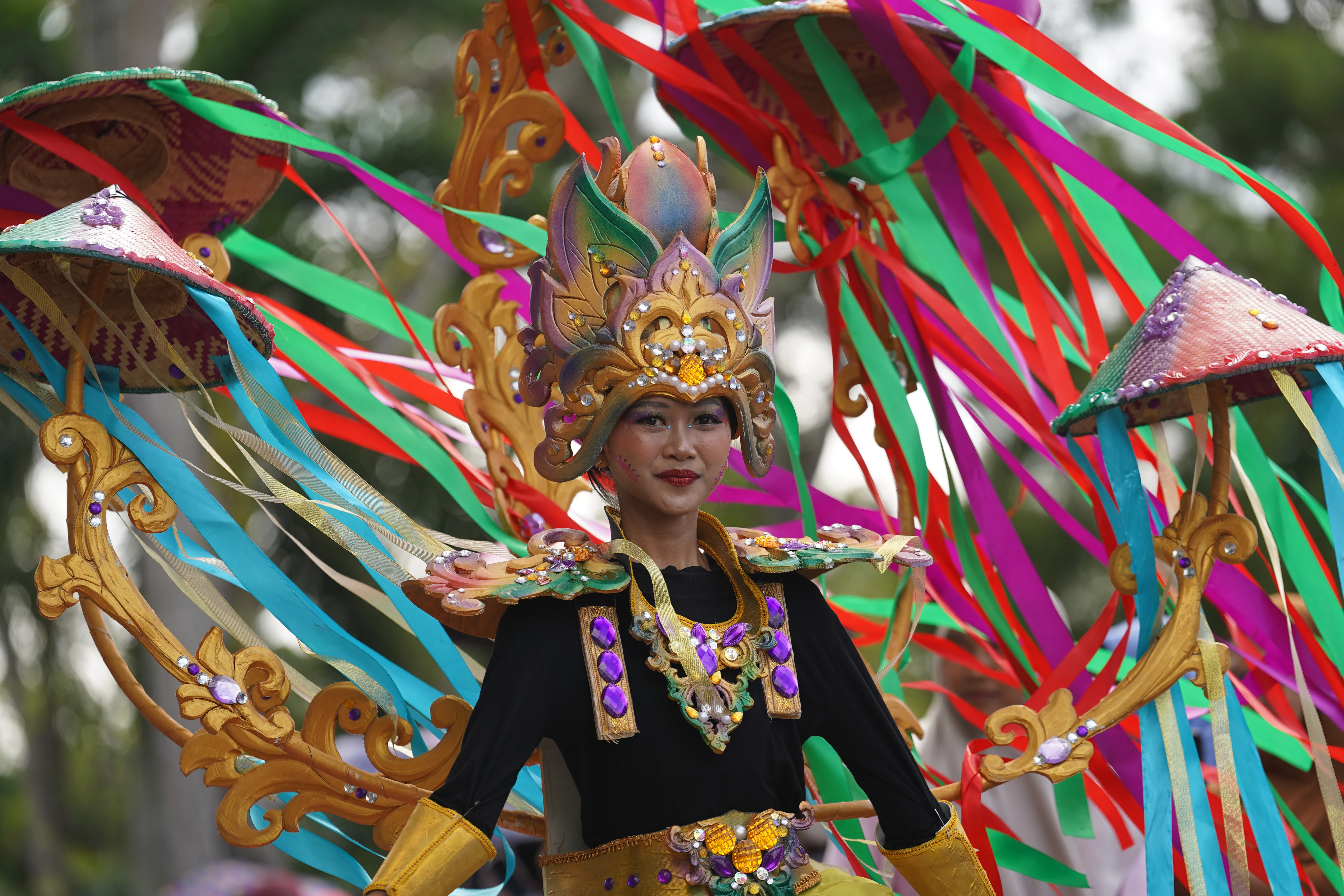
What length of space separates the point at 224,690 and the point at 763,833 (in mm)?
888

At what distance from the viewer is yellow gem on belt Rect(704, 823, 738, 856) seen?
1.99m

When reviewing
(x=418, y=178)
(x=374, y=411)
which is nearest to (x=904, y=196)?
(x=374, y=411)

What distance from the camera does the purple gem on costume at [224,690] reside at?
2137 mm

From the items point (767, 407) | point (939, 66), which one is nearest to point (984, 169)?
point (939, 66)

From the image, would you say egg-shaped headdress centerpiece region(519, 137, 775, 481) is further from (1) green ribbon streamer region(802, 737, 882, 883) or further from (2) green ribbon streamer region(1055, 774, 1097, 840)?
(2) green ribbon streamer region(1055, 774, 1097, 840)

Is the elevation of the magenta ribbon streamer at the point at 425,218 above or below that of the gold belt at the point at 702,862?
above

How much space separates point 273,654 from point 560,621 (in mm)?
482

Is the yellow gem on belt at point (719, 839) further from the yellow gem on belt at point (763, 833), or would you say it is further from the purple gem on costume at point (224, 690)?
the purple gem on costume at point (224, 690)

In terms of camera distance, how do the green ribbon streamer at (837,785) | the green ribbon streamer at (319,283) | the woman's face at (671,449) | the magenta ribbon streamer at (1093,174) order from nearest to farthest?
the woman's face at (671,449) → the green ribbon streamer at (837,785) → the magenta ribbon streamer at (1093,174) → the green ribbon streamer at (319,283)

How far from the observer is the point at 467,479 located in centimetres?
322

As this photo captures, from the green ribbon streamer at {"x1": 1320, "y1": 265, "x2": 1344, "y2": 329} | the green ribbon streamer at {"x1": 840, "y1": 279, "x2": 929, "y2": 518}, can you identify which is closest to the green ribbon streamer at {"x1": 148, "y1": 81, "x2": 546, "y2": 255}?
the green ribbon streamer at {"x1": 840, "y1": 279, "x2": 929, "y2": 518}

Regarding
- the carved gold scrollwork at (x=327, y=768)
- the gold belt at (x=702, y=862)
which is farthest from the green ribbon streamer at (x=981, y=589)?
the carved gold scrollwork at (x=327, y=768)

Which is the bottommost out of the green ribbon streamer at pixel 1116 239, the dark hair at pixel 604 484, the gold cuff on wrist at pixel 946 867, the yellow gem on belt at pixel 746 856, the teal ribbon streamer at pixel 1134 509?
the gold cuff on wrist at pixel 946 867

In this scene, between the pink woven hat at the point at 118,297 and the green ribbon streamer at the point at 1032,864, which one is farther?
the green ribbon streamer at the point at 1032,864
